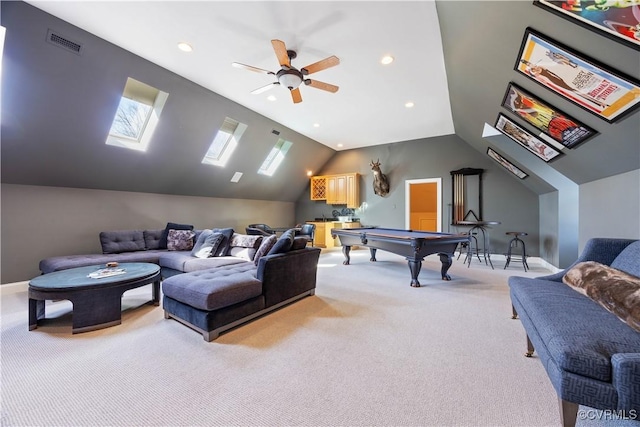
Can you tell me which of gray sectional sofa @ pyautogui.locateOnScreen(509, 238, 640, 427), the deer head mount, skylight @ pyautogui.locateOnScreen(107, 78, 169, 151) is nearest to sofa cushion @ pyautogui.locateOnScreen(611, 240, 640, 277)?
gray sectional sofa @ pyautogui.locateOnScreen(509, 238, 640, 427)

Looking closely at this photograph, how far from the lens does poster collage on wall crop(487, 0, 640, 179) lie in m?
1.47

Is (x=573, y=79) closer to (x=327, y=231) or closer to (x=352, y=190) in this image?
(x=352, y=190)

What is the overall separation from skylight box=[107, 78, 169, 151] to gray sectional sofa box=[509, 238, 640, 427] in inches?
209

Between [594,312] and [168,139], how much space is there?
586cm

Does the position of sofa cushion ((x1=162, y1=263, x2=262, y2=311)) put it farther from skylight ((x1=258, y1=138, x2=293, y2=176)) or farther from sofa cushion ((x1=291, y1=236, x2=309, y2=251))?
skylight ((x1=258, y1=138, x2=293, y2=176))

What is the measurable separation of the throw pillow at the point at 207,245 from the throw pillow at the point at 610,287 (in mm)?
4253

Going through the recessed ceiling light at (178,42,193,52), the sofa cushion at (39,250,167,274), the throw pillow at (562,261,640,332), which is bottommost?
the sofa cushion at (39,250,167,274)

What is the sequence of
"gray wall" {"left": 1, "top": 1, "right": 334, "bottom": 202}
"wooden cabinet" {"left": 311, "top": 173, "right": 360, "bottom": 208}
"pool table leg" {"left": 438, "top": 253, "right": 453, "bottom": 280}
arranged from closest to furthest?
"gray wall" {"left": 1, "top": 1, "right": 334, "bottom": 202} < "pool table leg" {"left": 438, "top": 253, "right": 453, "bottom": 280} < "wooden cabinet" {"left": 311, "top": 173, "right": 360, "bottom": 208}

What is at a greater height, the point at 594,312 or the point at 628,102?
the point at 628,102

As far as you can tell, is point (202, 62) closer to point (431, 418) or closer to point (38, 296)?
point (38, 296)

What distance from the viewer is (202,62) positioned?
3.54 meters

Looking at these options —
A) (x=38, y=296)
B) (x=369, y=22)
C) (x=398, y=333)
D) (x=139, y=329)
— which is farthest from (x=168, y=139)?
(x=398, y=333)

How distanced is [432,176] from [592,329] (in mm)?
6091

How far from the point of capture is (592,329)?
129 cm
